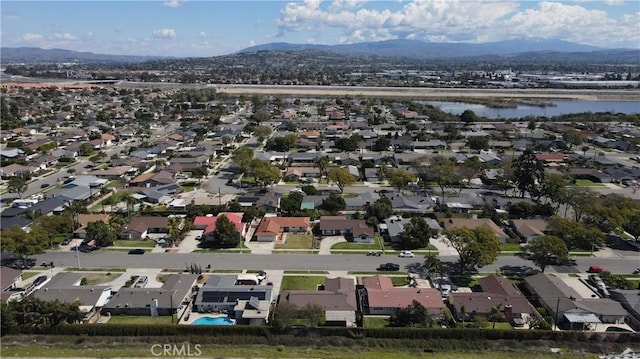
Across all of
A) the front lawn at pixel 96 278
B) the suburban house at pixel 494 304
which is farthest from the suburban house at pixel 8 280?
the suburban house at pixel 494 304

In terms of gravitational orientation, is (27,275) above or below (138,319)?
above

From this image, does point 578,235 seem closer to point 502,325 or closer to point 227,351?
point 502,325

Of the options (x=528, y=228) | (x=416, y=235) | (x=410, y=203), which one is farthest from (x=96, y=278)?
(x=528, y=228)

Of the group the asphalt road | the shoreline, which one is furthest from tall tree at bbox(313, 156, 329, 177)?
the shoreline

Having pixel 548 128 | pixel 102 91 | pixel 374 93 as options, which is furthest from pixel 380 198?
pixel 102 91

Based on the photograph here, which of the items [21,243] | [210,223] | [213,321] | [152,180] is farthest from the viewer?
[152,180]
